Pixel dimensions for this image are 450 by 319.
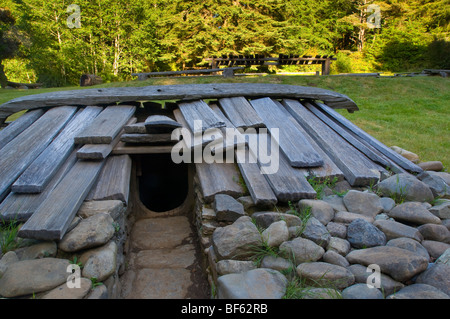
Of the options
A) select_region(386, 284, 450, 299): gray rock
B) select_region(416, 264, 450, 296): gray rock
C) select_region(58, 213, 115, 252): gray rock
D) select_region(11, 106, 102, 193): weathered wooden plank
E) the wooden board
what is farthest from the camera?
the wooden board

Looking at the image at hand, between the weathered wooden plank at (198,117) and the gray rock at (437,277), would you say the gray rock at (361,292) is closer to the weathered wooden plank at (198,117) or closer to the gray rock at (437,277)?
the gray rock at (437,277)

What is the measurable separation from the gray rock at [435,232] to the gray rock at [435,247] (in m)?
0.07

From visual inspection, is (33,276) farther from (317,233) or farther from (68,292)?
(317,233)

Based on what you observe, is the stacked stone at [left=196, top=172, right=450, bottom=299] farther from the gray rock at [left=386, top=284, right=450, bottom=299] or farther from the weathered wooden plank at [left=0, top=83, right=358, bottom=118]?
the weathered wooden plank at [left=0, top=83, right=358, bottom=118]

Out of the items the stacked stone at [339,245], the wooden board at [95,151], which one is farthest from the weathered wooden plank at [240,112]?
the wooden board at [95,151]

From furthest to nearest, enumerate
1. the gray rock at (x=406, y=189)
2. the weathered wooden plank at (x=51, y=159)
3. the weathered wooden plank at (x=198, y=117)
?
the weathered wooden plank at (x=198, y=117), the gray rock at (x=406, y=189), the weathered wooden plank at (x=51, y=159)

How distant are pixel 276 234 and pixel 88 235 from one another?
1.28 metres

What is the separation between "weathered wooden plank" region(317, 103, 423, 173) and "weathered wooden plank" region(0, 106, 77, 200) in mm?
3437

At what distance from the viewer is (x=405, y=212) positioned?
237cm

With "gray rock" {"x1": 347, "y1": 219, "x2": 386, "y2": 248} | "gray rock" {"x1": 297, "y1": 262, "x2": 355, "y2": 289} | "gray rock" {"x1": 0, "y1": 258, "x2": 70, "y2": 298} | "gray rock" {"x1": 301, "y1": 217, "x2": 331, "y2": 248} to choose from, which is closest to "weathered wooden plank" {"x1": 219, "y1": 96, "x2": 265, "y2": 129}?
"gray rock" {"x1": 301, "y1": 217, "x2": 331, "y2": 248}

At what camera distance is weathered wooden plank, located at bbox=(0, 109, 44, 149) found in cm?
336

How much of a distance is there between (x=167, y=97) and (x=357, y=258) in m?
2.88

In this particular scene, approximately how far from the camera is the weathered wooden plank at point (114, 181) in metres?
2.57
